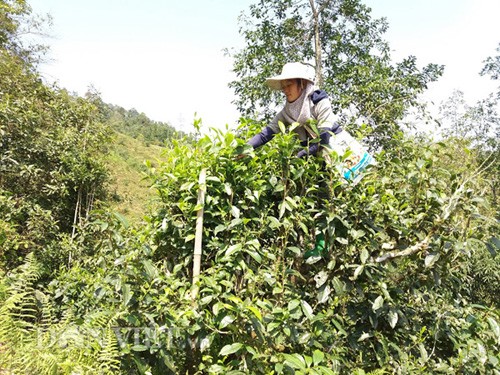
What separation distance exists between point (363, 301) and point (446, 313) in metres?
0.56

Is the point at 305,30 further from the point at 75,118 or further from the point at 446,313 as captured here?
the point at 446,313

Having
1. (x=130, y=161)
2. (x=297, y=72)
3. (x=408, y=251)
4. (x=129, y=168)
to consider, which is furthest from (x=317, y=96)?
(x=130, y=161)

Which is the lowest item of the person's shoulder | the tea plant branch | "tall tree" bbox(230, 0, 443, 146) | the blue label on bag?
the tea plant branch

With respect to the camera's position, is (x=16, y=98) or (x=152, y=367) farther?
(x=16, y=98)

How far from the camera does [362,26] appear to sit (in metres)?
9.46

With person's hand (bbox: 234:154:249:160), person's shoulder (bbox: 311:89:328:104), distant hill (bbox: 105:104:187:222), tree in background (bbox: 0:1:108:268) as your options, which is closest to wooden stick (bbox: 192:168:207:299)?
person's hand (bbox: 234:154:249:160)

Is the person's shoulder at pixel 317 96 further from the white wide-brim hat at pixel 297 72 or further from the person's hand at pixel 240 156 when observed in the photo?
the person's hand at pixel 240 156

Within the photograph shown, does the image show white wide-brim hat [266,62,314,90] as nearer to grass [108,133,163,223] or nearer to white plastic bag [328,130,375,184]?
white plastic bag [328,130,375,184]

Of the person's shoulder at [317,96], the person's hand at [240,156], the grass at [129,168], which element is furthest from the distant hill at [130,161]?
the person's shoulder at [317,96]

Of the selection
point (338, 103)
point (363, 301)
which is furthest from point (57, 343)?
point (338, 103)

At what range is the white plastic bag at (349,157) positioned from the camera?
7.19 feet

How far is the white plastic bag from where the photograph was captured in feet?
7.19

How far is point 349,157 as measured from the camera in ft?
7.57

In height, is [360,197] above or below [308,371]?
above
